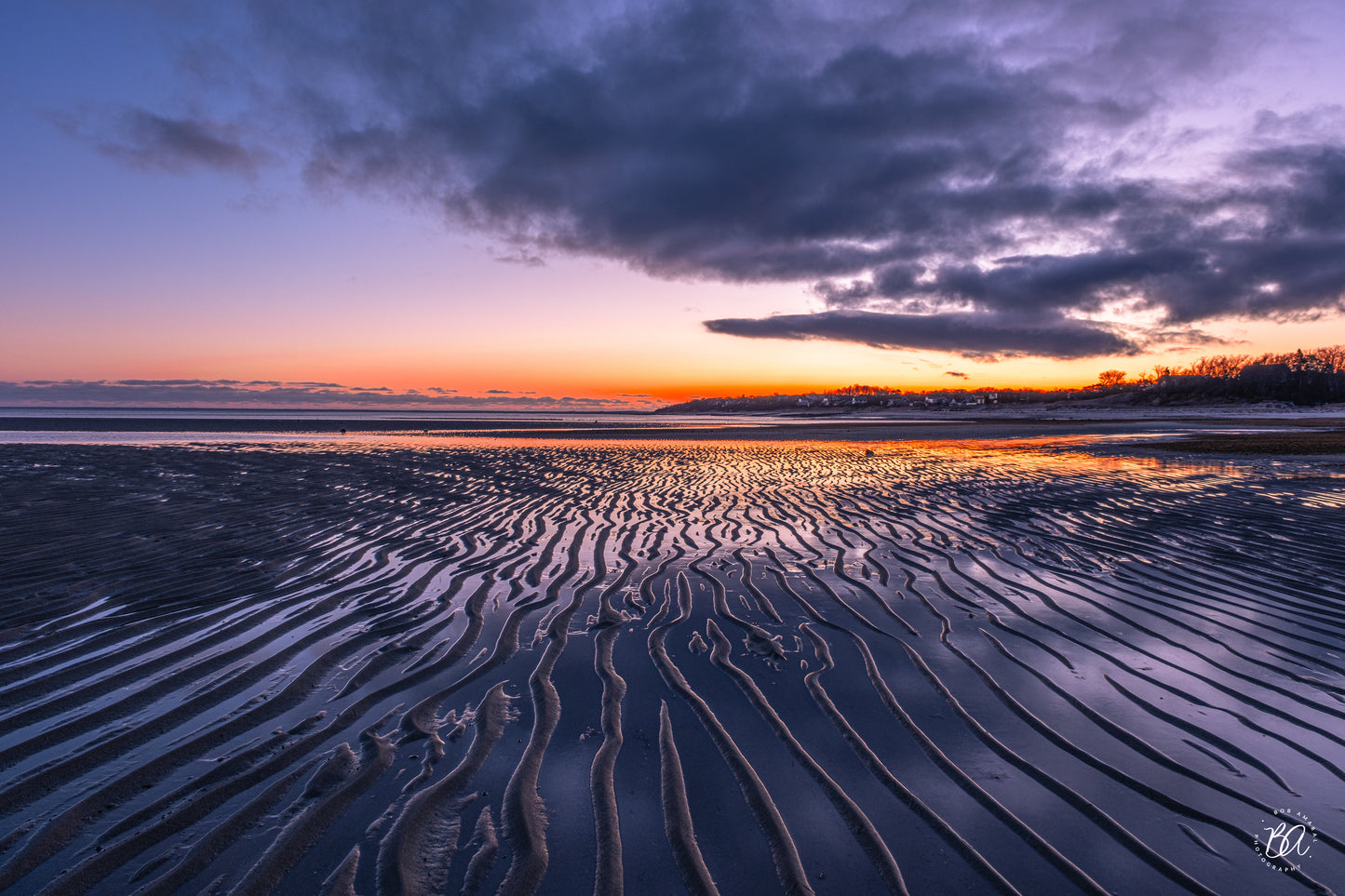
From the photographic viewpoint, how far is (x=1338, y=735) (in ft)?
11.0

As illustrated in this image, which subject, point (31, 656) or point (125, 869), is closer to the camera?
point (125, 869)

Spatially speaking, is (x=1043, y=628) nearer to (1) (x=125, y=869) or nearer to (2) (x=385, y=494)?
(1) (x=125, y=869)

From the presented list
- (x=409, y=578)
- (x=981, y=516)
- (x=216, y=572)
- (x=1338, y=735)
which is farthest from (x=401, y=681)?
(x=981, y=516)

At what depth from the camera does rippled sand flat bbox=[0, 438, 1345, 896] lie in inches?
96.7

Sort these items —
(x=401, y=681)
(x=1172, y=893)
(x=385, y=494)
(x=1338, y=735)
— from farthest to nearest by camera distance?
1. (x=385, y=494)
2. (x=401, y=681)
3. (x=1338, y=735)
4. (x=1172, y=893)

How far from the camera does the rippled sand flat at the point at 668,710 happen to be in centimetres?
246

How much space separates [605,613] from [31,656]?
13.6ft
